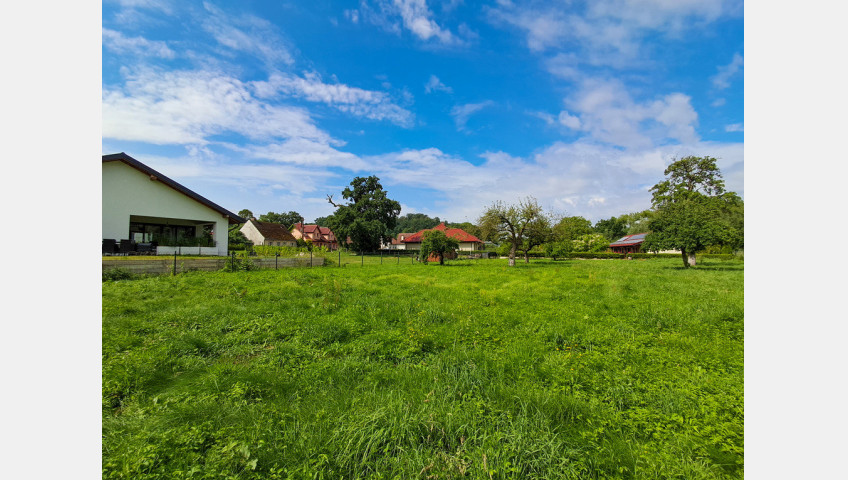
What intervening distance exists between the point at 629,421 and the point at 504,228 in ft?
75.6

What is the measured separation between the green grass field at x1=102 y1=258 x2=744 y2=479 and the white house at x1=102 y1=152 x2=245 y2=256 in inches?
492

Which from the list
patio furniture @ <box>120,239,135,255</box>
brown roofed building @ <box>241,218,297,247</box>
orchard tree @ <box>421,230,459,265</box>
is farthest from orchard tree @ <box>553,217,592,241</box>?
brown roofed building @ <box>241,218,297,247</box>

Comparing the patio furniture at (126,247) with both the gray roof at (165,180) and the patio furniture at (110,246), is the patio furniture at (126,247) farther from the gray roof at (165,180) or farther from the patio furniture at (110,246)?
the gray roof at (165,180)

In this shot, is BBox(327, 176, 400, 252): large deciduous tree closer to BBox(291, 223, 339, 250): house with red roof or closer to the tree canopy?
BBox(291, 223, 339, 250): house with red roof

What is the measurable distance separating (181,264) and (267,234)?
34.5 m

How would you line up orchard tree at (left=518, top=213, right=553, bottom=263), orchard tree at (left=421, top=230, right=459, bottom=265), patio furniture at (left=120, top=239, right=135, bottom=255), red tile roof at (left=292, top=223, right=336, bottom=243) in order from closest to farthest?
patio furniture at (left=120, top=239, right=135, bottom=255) < orchard tree at (left=421, top=230, right=459, bottom=265) < orchard tree at (left=518, top=213, right=553, bottom=263) < red tile roof at (left=292, top=223, right=336, bottom=243)

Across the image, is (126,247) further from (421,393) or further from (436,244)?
(421,393)

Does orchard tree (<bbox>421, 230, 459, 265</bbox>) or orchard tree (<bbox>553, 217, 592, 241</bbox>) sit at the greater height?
orchard tree (<bbox>553, 217, 592, 241</bbox>)

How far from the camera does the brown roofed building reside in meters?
42.1

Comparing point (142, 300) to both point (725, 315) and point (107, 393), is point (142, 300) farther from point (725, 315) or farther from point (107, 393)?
point (725, 315)

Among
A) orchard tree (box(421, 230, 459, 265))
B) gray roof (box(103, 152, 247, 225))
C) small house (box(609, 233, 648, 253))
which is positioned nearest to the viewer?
gray roof (box(103, 152, 247, 225))

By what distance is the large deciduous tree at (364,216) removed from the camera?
124 feet

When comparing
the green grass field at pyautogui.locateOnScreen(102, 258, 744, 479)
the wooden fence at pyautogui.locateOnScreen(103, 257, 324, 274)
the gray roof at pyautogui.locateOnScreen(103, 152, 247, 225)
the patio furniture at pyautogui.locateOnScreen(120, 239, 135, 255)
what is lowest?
the green grass field at pyautogui.locateOnScreen(102, 258, 744, 479)

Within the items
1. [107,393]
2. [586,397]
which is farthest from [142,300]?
[586,397]
